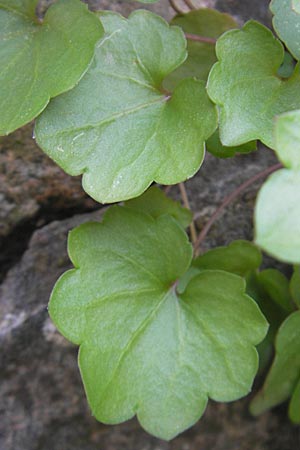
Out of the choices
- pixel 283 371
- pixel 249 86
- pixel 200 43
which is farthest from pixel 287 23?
pixel 283 371

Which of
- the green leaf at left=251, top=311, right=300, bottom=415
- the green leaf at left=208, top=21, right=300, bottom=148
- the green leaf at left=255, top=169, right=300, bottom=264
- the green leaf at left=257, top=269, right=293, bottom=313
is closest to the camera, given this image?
the green leaf at left=255, top=169, right=300, bottom=264

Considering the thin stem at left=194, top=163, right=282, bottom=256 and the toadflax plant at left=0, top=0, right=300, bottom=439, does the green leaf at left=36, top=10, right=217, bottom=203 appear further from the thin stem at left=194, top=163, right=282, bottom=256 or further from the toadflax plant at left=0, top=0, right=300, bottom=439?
the thin stem at left=194, top=163, right=282, bottom=256

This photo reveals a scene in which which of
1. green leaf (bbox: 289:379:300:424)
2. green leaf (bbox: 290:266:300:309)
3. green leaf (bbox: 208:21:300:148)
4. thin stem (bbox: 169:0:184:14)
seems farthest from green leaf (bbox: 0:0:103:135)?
green leaf (bbox: 289:379:300:424)

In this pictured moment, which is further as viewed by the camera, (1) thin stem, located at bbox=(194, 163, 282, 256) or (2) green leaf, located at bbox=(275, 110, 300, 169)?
(1) thin stem, located at bbox=(194, 163, 282, 256)

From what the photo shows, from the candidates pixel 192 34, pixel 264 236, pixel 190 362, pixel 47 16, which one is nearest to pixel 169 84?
pixel 192 34

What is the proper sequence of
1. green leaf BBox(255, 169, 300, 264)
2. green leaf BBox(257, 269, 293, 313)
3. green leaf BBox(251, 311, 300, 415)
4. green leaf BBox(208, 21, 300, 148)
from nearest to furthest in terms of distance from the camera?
green leaf BBox(255, 169, 300, 264), green leaf BBox(208, 21, 300, 148), green leaf BBox(251, 311, 300, 415), green leaf BBox(257, 269, 293, 313)
